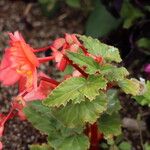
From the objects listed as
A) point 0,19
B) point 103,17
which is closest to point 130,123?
point 103,17

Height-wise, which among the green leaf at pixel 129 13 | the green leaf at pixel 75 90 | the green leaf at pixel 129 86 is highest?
the green leaf at pixel 75 90

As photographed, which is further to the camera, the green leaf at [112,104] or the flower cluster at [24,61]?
the green leaf at [112,104]

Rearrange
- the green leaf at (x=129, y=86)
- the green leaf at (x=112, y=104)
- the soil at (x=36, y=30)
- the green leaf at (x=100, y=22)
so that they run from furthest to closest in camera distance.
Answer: the green leaf at (x=100, y=22) → the soil at (x=36, y=30) → the green leaf at (x=112, y=104) → the green leaf at (x=129, y=86)

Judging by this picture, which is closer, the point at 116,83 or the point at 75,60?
the point at 75,60

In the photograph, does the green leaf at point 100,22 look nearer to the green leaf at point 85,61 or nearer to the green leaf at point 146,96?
the green leaf at point 146,96

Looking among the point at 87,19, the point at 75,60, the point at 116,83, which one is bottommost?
the point at 87,19

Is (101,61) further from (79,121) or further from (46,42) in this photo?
(46,42)

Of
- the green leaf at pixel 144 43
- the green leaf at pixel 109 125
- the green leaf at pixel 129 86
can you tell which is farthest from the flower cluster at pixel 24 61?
the green leaf at pixel 144 43
